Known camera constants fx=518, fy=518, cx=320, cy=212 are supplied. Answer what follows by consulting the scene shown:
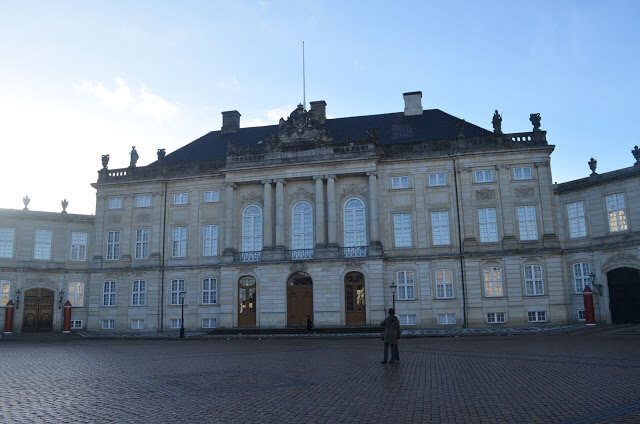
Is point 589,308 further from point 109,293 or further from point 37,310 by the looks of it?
point 37,310

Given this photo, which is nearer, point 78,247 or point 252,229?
point 252,229

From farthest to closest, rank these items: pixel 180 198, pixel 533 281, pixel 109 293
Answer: pixel 180 198
pixel 109 293
pixel 533 281

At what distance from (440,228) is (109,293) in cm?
2682

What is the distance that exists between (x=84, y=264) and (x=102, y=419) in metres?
38.1

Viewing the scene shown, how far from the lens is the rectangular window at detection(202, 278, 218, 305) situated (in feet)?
132

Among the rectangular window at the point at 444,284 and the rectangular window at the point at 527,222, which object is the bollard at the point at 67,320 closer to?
the rectangular window at the point at 444,284

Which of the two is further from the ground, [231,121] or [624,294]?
[231,121]

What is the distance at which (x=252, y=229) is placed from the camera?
40.3 metres

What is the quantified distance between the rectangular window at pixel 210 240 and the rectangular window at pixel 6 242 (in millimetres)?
15686

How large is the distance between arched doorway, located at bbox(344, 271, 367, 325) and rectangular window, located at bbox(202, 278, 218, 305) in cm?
1044

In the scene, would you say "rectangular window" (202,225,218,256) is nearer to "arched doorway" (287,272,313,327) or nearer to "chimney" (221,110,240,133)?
"arched doorway" (287,272,313,327)

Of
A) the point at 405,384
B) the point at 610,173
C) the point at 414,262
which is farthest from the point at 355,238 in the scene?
the point at 405,384

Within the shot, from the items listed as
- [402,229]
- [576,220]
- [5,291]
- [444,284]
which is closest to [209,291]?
[402,229]

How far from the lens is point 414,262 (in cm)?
3709
